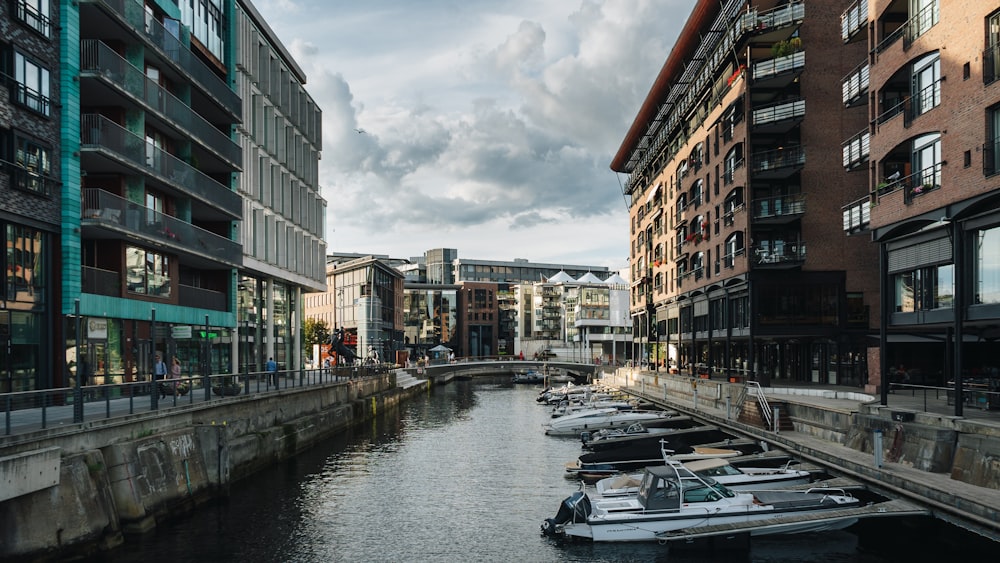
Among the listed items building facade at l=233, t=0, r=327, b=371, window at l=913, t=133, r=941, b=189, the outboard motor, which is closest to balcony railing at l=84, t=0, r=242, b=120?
building facade at l=233, t=0, r=327, b=371

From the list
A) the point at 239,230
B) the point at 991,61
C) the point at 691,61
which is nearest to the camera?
the point at 991,61

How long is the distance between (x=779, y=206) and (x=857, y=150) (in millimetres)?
15643

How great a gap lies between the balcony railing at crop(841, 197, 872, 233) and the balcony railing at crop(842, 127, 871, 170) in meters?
2.51

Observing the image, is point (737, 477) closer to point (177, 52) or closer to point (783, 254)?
point (783, 254)

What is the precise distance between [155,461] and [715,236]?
5123 centimetres

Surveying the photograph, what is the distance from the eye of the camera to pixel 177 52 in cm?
4247

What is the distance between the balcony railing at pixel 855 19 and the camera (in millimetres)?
38500

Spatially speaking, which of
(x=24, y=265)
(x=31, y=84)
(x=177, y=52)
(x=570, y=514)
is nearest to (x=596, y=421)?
(x=570, y=514)

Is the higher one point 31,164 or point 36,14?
point 36,14

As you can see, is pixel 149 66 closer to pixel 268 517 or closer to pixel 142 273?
pixel 142 273

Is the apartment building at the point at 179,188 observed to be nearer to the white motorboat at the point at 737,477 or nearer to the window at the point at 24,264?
the window at the point at 24,264

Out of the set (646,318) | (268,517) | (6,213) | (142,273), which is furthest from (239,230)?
(646,318)

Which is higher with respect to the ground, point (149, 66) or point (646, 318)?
point (149, 66)

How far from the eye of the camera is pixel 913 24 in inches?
1268
